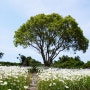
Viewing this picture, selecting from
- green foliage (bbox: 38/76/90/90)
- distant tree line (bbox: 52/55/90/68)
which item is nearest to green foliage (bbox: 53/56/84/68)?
distant tree line (bbox: 52/55/90/68)

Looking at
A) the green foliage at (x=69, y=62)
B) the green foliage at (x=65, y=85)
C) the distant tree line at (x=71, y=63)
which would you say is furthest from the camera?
the green foliage at (x=69, y=62)


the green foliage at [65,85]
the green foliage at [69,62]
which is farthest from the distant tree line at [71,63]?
the green foliage at [65,85]

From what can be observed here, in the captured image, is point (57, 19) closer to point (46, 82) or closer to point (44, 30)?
point (44, 30)

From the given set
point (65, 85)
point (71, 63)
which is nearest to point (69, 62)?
point (71, 63)

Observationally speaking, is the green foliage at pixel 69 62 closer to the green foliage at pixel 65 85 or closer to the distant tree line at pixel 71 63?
the distant tree line at pixel 71 63

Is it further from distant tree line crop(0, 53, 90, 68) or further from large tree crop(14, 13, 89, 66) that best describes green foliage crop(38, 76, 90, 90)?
large tree crop(14, 13, 89, 66)

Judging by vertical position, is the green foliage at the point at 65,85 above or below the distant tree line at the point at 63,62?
below

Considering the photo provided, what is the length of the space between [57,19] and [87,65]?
54.3 ft

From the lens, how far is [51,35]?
217 ft

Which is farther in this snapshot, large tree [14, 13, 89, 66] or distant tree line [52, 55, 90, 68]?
large tree [14, 13, 89, 66]

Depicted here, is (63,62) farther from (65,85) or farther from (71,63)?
(65,85)

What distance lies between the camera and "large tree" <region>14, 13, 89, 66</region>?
65500 mm

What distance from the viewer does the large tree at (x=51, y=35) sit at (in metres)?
65.5

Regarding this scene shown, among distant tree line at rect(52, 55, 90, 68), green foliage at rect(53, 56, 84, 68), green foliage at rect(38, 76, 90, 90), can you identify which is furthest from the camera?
green foliage at rect(53, 56, 84, 68)
